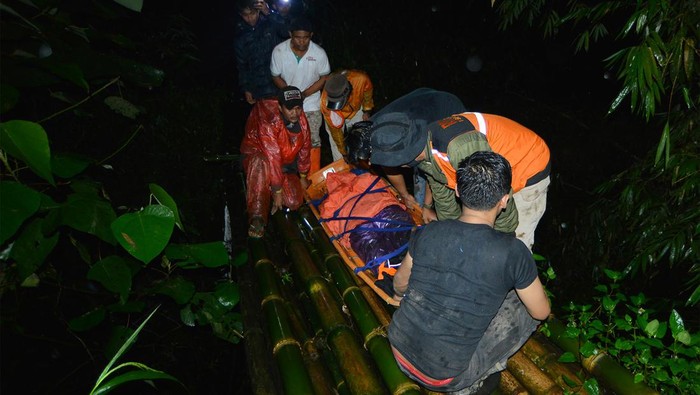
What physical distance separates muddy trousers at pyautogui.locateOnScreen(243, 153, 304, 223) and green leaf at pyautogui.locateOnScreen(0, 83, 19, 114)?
2212mm

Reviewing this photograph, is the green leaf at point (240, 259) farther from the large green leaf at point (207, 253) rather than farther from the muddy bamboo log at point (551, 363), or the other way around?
the muddy bamboo log at point (551, 363)

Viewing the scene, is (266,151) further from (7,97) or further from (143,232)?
(7,97)

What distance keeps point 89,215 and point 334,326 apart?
53.3 inches

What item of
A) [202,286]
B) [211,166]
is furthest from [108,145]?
[211,166]

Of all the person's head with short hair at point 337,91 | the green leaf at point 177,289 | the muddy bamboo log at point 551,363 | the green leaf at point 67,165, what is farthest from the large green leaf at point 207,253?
the person's head with short hair at point 337,91

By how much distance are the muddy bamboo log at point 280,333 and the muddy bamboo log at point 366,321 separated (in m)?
0.36

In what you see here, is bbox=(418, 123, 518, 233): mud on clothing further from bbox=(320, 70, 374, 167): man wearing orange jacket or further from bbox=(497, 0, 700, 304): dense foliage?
bbox=(320, 70, 374, 167): man wearing orange jacket

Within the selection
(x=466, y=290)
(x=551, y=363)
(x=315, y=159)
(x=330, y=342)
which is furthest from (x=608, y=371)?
(x=315, y=159)

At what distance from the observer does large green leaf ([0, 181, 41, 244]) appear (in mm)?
1475

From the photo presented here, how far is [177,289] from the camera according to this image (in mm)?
2764

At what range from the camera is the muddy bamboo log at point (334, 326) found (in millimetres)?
2170

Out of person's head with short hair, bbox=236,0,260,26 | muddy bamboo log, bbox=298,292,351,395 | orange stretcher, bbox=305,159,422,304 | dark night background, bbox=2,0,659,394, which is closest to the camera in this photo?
muddy bamboo log, bbox=298,292,351,395

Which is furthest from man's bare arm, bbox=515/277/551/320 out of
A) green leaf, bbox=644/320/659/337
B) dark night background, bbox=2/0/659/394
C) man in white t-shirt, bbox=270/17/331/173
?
man in white t-shirt, bbox=270/17/331/173

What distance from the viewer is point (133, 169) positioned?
3986 mm
